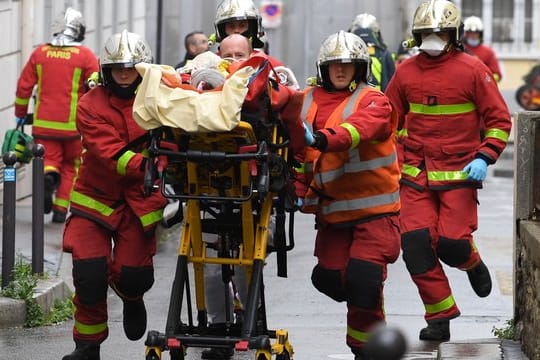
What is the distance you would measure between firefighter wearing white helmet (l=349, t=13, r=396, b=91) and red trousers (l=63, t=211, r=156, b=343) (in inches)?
316

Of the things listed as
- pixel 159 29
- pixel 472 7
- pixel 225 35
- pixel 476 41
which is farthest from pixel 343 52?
pixel 472 7

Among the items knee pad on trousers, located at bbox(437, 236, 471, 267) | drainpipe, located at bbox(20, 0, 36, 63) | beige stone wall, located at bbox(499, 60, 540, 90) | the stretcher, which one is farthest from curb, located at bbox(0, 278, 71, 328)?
beige stone wall, located at bbox(499, 60, 540, 90)

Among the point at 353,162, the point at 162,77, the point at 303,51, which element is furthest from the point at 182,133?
the point at 303,51

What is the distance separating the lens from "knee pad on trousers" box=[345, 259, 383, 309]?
819 cm

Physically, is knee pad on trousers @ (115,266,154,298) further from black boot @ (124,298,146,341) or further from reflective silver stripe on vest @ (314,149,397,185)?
reflective silver stripe on vest @ (314,149,397,185)

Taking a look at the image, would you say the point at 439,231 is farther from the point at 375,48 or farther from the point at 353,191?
the point at 375,48

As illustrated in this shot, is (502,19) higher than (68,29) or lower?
higher

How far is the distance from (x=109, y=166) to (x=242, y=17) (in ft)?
5.40

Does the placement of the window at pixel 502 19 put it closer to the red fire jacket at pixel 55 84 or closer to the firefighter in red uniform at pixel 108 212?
the red fire jacket at pixel 55 84

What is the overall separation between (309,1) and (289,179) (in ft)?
55.4

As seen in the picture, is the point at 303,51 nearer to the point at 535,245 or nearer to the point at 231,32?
the point at 231,32

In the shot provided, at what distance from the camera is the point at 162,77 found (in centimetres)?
722

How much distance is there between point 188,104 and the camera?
6.99 m

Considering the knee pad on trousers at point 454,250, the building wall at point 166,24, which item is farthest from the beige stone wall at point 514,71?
the knee pad on trousers at point 454,250
